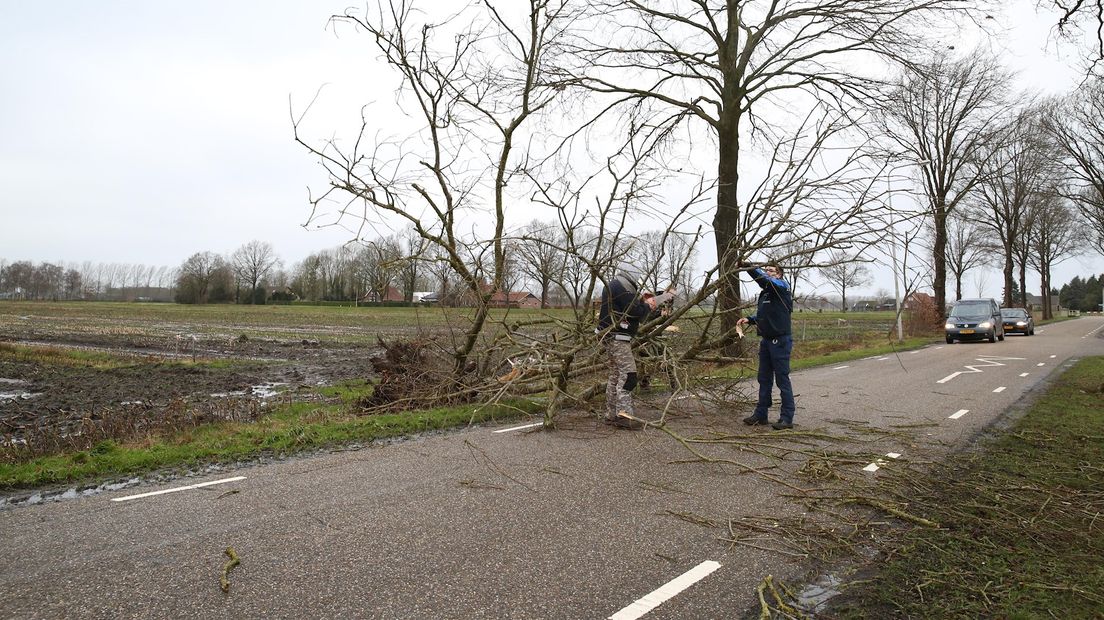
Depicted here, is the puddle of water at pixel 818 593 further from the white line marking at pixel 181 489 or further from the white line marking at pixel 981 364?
the white line marking at pixel 981 364

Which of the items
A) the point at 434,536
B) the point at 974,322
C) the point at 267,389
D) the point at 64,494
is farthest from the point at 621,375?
the point at 974,322

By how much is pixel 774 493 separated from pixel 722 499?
0.49 metres

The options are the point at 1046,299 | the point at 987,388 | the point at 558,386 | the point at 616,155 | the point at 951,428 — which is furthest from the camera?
the point at 1046,299

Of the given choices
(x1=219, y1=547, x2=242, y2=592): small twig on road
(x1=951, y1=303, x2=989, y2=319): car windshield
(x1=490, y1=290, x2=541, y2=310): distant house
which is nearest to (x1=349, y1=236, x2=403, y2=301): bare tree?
(x1=490, y1=290, x2=541, y2=310): distant house

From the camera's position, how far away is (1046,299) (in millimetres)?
63375

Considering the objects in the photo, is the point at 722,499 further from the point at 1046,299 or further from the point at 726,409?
the point at 1046,299

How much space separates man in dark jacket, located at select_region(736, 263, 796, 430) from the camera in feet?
25.9

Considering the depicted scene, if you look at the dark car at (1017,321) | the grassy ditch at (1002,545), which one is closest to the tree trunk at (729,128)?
the grassy ditch at (1002,545)

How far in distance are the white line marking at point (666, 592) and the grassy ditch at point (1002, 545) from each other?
0.67 meters

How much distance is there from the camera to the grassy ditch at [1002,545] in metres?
3.37

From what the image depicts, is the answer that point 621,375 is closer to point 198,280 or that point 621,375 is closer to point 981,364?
point 981,364

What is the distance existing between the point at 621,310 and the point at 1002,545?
471 centimetres

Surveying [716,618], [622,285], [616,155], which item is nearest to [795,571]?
[716,618]

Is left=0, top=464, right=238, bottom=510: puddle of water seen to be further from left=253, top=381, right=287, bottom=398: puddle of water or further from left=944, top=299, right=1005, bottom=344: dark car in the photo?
left=944, top=299, right=1005, bottom=344: dark car
